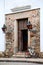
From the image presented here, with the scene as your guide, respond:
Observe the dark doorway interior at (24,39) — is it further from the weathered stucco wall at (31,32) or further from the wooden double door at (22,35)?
the weathered stucco wall at (31,32)

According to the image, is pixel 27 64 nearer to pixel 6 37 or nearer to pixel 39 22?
pixel 39 22

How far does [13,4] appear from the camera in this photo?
1255 cm

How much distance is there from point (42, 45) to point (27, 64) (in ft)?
5.19

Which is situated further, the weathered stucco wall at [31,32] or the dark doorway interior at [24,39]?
the dark doorway interior at [24,39]

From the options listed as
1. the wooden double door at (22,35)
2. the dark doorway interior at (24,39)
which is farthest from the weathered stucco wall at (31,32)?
the dark doorway interior at (24,39)

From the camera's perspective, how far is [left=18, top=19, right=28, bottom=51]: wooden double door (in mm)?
12219

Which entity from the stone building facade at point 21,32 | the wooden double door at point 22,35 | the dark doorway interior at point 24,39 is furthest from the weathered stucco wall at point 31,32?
the dark doorway interior at point 24,39

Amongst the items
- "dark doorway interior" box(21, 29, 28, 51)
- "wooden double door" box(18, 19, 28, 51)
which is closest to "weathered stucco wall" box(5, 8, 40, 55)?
"wooden double door" box(18, 19, 28, 51)

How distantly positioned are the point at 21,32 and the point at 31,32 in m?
0.87

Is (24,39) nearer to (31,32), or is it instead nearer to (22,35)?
(22,35)

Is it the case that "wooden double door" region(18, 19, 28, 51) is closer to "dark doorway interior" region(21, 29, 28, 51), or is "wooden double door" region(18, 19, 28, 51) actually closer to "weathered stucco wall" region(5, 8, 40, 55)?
"dark doorway interior" region(21, 29, 28, 51)

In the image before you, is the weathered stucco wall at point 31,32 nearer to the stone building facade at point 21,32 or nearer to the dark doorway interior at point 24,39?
the stone building facade at point 21,32

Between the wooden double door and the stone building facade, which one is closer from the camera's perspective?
the stone building facade

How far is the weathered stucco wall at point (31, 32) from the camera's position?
11492 millimetres
